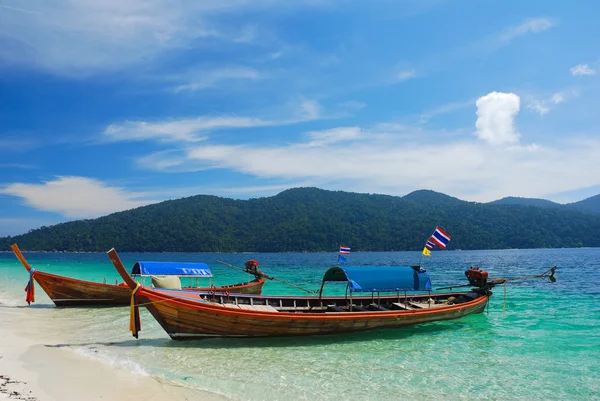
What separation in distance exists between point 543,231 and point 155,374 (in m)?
164

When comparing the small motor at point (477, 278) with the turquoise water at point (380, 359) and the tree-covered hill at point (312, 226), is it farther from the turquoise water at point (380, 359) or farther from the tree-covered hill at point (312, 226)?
the tree-covered hill at point (312, 226)

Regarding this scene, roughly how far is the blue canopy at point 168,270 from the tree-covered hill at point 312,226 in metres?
128

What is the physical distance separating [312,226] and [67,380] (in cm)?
15430

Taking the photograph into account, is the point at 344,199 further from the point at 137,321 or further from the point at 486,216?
the point at 137,321

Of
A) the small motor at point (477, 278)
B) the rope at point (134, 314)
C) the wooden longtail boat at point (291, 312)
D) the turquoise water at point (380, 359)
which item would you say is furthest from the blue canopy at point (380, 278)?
the rope at point (134, 314)

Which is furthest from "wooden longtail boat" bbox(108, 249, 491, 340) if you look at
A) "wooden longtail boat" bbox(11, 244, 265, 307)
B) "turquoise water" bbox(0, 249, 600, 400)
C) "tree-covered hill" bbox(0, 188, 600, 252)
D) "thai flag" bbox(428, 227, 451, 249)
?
"tree-covered hill" bbox(0, 188, 600, 252)

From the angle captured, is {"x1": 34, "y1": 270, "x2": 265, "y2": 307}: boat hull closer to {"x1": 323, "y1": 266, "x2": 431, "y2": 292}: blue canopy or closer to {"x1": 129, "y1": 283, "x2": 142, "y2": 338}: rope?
{"x1": 323, "y1": 266, "x2": 431, "y2": 292}: blue canopy

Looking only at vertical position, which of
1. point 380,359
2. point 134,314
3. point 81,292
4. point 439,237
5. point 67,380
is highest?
point 439,237

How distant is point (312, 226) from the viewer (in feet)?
536

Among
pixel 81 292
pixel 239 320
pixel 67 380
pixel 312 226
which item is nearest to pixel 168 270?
pixel 239 320

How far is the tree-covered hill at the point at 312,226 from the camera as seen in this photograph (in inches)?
5817

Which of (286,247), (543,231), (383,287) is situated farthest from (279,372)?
(543,231)

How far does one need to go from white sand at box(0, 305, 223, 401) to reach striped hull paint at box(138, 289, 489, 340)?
2.40 m

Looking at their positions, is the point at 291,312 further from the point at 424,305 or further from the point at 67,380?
the point at 424,305
